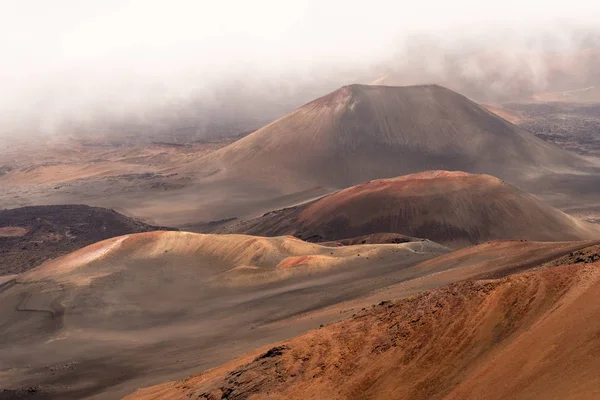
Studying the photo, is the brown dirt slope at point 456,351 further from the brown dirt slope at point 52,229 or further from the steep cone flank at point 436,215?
the brown dirt slope at point 52,229

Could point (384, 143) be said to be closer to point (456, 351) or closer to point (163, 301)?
point (163, 301)

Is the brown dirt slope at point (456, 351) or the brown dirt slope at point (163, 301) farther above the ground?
the brown dirt slope at point (456, 351)

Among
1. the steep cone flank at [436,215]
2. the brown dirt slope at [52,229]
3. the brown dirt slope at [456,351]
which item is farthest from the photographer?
the brown dirt slope at [52,229]

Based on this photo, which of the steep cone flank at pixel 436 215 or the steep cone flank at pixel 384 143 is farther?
the steep cone flank at pixel 384 143

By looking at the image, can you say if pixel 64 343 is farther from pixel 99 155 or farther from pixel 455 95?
pixel 99 155

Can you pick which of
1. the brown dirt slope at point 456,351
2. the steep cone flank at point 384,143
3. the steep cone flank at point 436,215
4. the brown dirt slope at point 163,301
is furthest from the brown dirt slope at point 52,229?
the brown dirt slope at point 456,351

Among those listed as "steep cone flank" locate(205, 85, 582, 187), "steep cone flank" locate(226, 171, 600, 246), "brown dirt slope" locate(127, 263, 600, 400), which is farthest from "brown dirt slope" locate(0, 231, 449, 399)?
"steep cone flank" locate(205, 85, 582, 187)

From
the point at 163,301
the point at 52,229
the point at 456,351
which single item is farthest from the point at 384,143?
the point at 456,351

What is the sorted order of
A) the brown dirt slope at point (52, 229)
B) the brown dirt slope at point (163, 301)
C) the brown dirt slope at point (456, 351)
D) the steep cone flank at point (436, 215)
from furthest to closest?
1. the brown dirt slope at point (52, 229)
2. the steep cone flank at point (436, 215)
3. the brown dirt slope at point (163, 301)
4. the brown dirt slope at point (456, 351)
